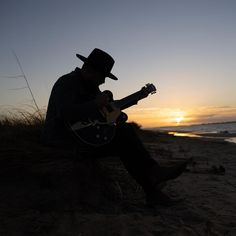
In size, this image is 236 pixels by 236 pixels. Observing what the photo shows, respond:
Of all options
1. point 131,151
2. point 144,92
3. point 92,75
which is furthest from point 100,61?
point 131,151

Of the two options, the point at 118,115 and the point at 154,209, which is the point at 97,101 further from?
the point at 154,209

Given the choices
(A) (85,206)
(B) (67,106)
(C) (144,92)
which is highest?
(C) (144,92)

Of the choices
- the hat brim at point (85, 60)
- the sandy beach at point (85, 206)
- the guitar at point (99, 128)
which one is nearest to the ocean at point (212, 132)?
the sandy beach at point (85, 206)

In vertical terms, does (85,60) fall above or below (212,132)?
above

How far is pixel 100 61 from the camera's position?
3.34 metres

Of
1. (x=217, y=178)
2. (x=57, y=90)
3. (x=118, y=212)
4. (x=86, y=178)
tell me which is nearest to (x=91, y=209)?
(x=118, y=212)

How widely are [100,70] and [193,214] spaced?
1.51m

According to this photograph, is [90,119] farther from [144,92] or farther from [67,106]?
[144,92]

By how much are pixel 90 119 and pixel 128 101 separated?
539 mm

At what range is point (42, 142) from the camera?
3.53m

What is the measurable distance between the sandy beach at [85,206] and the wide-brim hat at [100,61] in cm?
92

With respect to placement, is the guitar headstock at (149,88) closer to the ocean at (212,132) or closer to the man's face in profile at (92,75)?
the man's face in profile at (92,75)

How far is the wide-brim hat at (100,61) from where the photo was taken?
131 inches

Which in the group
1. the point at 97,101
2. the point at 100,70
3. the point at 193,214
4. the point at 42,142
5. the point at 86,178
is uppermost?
the point at 100,70
